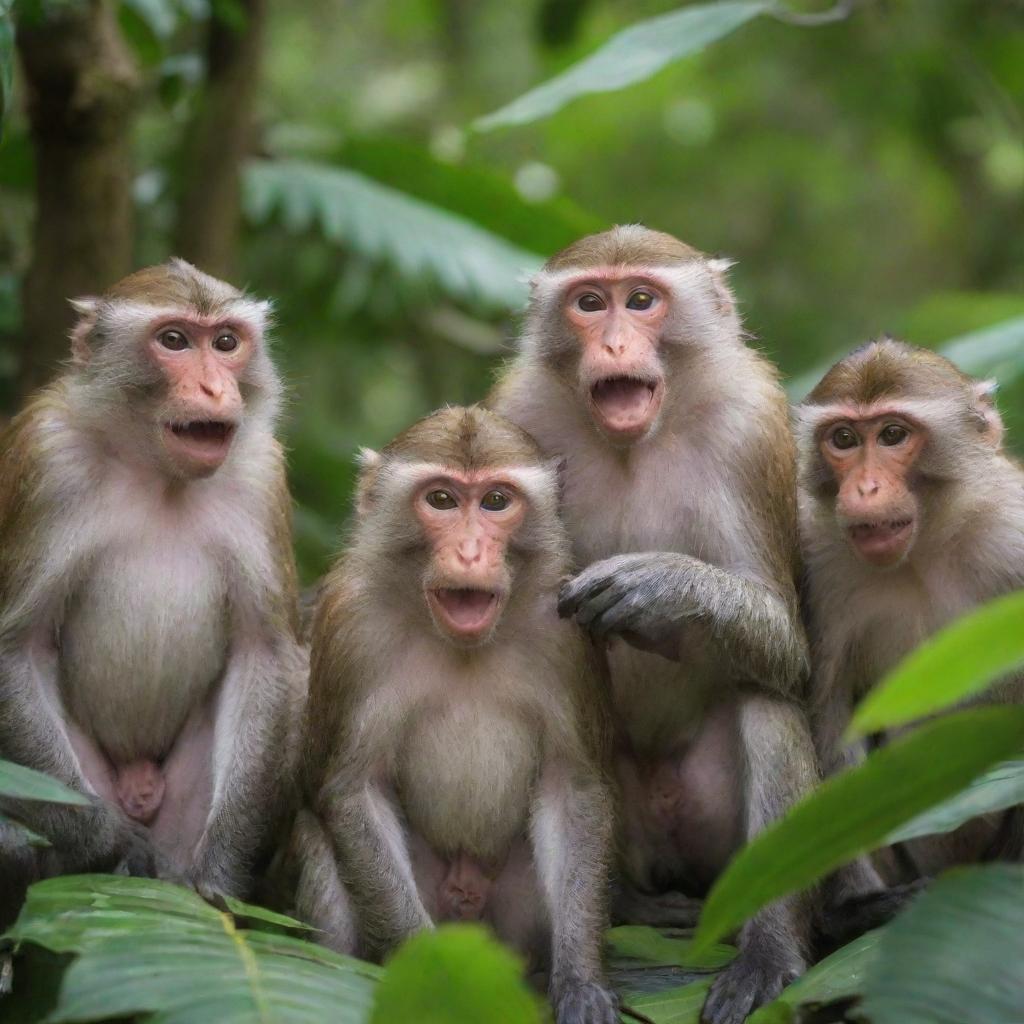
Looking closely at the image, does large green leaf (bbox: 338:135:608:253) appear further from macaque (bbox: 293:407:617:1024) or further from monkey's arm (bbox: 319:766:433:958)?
monkey's arm (bbox: 319:766:433:958)

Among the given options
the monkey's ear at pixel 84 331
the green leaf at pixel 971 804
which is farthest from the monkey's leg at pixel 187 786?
the green leaf at pixel 971 804

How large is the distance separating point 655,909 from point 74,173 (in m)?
4.62

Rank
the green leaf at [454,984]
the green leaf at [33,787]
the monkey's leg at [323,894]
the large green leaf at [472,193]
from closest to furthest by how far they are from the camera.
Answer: the green leaf at [454,984] → the green leaf at [33,787] → the monkey's leg at [323,894] → the large green leaf at [472,193]

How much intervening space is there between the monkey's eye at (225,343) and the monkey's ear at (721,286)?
167 centimetres

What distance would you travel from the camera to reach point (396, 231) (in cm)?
930

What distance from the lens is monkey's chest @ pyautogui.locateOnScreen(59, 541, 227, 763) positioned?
17.9ft

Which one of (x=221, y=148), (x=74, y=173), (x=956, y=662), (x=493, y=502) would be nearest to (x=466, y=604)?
(x=493, y=502)

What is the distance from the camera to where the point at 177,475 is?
17.7ft

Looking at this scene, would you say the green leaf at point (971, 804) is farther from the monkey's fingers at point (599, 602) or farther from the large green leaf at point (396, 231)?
the large green leaf at point (396, 231)

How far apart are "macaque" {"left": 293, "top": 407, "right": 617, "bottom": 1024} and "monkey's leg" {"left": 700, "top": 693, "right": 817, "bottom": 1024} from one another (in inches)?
17.2

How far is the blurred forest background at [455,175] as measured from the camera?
8219mm

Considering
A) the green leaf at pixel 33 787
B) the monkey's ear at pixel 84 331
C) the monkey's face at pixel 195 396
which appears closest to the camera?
the green leaf at pixel 33 787

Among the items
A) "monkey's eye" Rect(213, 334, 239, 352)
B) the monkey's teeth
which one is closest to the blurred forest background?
"monkey's eye" Rect(213, 334, 239, 352)

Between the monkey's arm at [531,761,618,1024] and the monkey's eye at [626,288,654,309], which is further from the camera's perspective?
the monkey's eye at [626,288,654,309]
